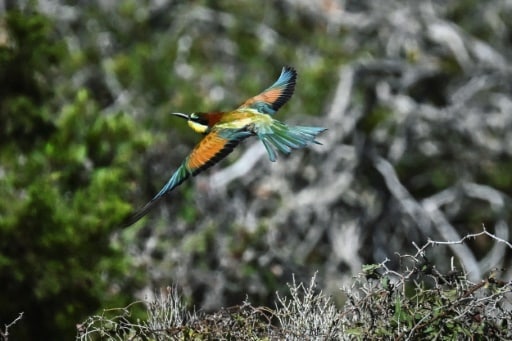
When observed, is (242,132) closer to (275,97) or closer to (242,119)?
(242,119)

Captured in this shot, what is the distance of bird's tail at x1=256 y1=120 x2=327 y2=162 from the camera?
400 cm

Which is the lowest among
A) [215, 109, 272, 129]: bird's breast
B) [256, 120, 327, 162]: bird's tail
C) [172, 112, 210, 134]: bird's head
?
[256, 120, 327, 162]: bird's tail

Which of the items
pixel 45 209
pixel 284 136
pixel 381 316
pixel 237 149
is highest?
pixel 237 149

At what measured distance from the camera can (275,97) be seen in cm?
455

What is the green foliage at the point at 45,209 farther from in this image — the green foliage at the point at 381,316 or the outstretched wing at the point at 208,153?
the green foliage at the point at 381,316

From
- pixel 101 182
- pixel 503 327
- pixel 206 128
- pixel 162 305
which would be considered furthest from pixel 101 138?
pixel 503 327

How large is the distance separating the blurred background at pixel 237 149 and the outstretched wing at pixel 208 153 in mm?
1980

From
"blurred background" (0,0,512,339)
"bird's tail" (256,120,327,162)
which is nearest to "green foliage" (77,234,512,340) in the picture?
"bird's tail" (256,120,327,162)

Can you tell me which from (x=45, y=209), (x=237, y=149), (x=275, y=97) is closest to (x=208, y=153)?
(x=275, y=97)

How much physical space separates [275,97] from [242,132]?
0.40 m

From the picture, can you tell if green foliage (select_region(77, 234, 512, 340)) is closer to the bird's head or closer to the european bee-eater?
the european bee-eater

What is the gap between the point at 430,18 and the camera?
35.9 feet

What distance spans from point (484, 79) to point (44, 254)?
4.77 meters

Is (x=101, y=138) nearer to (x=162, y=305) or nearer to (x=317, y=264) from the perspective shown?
(x=317, y=264)
